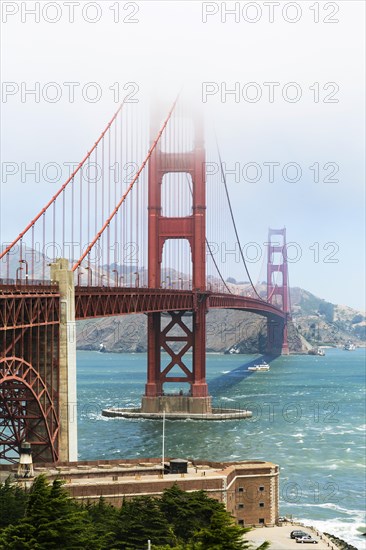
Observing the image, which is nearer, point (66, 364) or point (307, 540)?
point (307, 540)

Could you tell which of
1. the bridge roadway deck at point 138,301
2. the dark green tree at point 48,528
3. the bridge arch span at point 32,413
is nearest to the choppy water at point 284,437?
the bridge roadway deck at point 138,301

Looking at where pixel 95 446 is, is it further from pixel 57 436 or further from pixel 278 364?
pixel 278 364

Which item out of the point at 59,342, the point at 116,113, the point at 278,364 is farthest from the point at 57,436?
the point at 278,364

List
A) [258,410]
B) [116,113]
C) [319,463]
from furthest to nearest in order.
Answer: [258,410] → [116,113] → [319,463]

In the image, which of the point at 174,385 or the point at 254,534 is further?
the point at 174,385

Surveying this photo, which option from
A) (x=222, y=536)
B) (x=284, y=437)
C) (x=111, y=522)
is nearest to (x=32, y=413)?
(x=111, y=522)

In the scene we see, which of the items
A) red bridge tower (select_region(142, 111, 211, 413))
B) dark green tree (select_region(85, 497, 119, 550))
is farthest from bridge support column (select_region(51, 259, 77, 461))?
red bridge tower (select_region(142, 111, 211, 413))

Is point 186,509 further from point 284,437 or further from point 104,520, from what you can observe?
point 284,437
